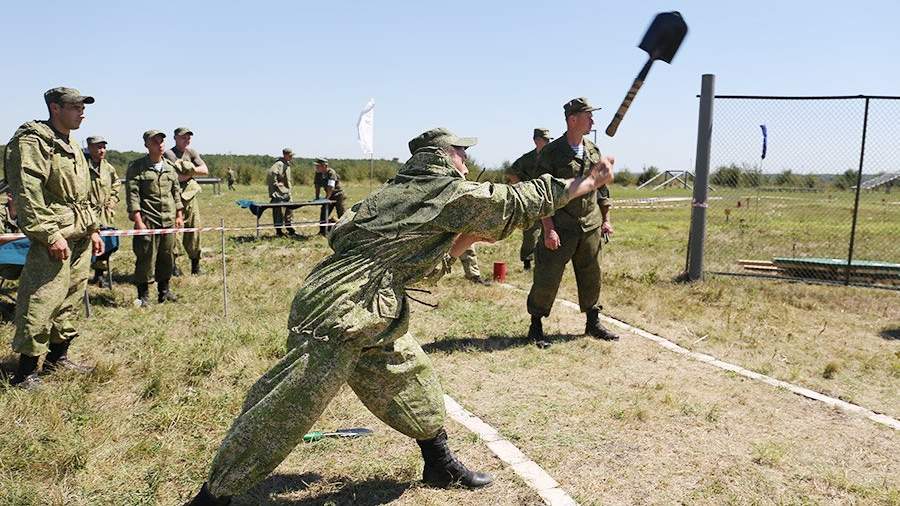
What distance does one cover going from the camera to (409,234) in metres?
3.11

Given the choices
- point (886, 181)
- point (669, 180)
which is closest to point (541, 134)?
point (886, 181)

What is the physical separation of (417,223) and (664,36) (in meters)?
1.51

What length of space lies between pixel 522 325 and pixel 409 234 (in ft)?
14.1

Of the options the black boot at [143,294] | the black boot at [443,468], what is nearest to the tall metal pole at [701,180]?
the black boot at [443,468]

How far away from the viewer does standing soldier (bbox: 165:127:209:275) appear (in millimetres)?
9383

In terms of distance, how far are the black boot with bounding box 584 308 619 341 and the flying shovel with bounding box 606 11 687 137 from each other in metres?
3.66

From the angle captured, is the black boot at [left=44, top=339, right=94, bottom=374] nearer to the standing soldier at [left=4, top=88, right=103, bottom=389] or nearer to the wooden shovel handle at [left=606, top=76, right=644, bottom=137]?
the standing soldier at [left=4, top=88, right=103, bottom=389]

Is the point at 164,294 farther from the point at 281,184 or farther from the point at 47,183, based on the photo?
the point at 281,184

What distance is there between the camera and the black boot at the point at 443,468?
3.60 m

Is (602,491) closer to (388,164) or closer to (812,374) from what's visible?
(812,374)

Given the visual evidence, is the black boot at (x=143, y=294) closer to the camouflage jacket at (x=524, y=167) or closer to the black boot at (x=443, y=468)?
the camouflage jacket at (x=524, y=167)

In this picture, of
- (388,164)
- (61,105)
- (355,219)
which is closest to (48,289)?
(61,105)

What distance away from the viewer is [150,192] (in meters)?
8.36

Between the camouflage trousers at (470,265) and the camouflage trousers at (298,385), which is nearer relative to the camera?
the camouflage trousers at (298,385)
